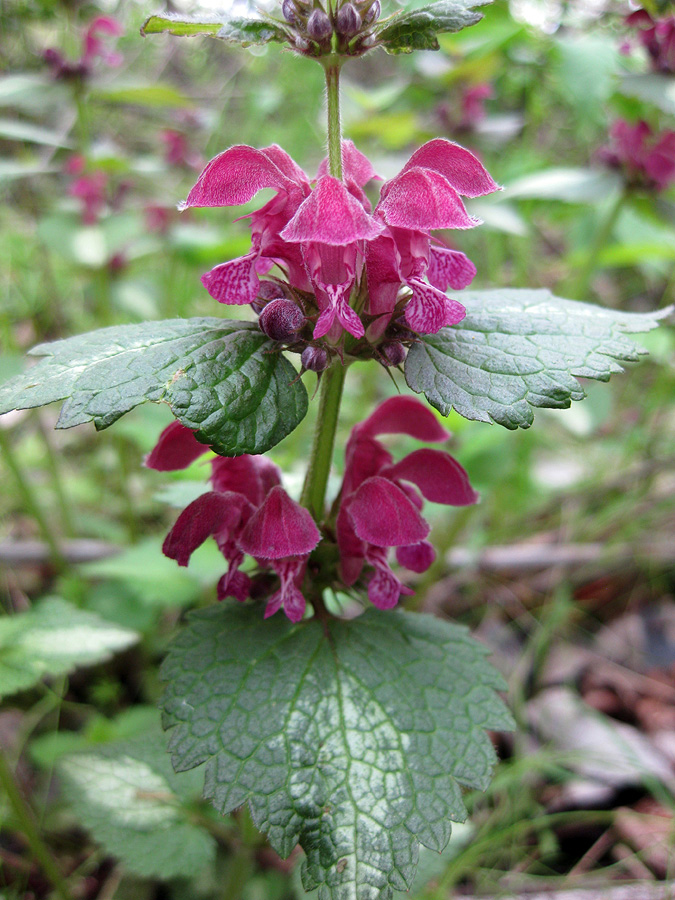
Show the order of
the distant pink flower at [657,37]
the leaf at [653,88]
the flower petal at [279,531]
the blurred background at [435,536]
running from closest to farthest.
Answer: the flower petal at [279,531] < the blurred background at [435,536] < the leaf at [653,88] < the distant pink flower at [657,37]

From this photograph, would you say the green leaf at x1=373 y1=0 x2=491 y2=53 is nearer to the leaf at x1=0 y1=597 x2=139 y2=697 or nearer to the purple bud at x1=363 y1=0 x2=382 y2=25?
the purple bud at x1=363 y1=0 x2=382 y2=25

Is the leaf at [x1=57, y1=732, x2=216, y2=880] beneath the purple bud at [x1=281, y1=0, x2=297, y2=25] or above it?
beneath

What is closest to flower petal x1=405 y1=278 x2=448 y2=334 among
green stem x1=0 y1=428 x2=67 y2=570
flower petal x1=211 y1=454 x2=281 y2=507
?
flower petal x1=211 y1=454 x2=281 y2=507

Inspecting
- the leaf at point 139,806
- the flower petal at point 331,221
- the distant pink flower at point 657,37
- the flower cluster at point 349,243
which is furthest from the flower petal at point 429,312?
the distant pink flower at point 657,37

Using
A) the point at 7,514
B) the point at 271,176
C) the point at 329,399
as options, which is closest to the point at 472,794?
the point at 329,399

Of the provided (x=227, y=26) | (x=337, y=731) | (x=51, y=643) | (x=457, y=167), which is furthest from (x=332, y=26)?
(x=51, y=643)

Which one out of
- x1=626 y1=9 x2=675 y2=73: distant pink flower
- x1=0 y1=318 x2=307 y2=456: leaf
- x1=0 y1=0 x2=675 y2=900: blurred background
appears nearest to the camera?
x1=0 y1=318 x2=307 y2=456: leaf

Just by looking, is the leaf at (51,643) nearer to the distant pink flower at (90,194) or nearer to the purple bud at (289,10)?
the purple bud at (289,10)
